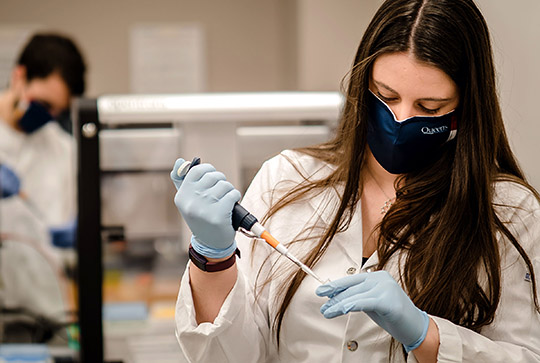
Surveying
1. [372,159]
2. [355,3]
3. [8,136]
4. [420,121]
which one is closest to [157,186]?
[372,159]

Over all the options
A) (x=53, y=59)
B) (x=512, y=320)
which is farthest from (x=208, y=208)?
(x=53, y=59)

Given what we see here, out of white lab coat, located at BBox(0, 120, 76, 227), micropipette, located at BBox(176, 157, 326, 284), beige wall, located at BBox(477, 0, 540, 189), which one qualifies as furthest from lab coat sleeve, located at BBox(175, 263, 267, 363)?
white lab coat, located at BBox(0, 120, 76, 227)

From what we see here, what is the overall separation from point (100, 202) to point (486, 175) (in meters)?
1.06

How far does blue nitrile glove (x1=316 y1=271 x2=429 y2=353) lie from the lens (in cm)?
104

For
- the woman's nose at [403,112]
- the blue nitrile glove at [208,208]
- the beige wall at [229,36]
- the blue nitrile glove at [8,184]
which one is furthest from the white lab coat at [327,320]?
the beige wall at [229,36]

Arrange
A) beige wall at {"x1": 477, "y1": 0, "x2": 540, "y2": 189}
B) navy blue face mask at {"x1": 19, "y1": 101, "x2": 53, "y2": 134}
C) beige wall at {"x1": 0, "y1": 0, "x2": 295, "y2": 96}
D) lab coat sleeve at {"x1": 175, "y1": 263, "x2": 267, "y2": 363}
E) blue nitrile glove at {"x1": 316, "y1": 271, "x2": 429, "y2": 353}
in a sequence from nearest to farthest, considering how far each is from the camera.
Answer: blue nitrile glove at {"x1": 316, "y1": 271, "x2": 429, "y2": 353}
lab coat sleeve at {"x1": 175, "y1": 263, "x2": 267, "y2": 363}
beige wall at {"x1": 477, "y1": 0, "x2": 540, "y2": 189}
navy blue face mask at {"x1": 19, "y1": 101, "x2": 53, "y2": 134}
beige wall at {"x1": 0, "y1": 0, "x2": 295, "y2": 96}

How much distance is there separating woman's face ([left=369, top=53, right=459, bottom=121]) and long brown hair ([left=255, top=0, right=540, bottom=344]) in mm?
15

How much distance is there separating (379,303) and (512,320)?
1.10 feet

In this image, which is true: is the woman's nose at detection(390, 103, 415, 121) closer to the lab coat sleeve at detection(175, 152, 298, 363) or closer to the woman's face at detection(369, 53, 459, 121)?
the woman's face at detection(369, 53, 459, 121)

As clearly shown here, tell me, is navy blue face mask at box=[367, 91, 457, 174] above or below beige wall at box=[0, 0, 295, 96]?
above

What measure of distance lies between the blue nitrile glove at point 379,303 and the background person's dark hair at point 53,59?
232cm

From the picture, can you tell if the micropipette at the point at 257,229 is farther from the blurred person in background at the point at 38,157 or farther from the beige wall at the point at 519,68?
the blurred person in background at the point at 38,157

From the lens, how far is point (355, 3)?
13.3 ft

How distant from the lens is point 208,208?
3.54 feet
